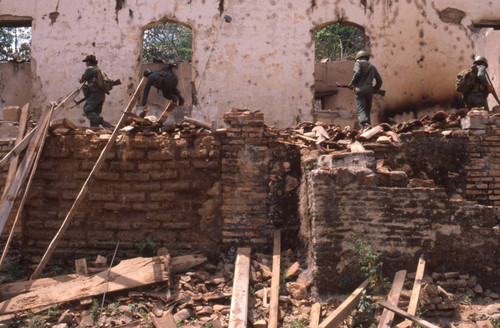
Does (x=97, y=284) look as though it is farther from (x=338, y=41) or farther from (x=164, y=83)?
(x=338, y=41)

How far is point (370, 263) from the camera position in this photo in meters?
4.62

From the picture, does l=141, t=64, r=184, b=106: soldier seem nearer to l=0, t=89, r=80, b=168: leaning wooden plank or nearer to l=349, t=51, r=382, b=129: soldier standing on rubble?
l=349, t=51, r=382, b=129: soldier standing on rubble

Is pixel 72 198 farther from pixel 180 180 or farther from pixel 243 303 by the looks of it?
pixel 243 303

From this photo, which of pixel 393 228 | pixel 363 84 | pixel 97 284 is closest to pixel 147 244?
pixel 97 284

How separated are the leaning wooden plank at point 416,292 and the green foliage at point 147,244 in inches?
118

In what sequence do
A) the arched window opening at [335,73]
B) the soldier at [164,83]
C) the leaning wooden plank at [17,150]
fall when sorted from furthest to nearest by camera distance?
the arched window opening at [335,73]
the soldier at [164,83]
the leaning wooden plank at [17,150]

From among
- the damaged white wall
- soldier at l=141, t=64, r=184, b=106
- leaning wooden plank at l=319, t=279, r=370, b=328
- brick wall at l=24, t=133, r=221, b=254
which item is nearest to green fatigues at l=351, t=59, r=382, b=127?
the damaged white wall

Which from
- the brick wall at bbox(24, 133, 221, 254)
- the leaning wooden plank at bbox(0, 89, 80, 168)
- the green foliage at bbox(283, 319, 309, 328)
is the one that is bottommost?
the green foliage at bbox(283, 319, 309, 328)

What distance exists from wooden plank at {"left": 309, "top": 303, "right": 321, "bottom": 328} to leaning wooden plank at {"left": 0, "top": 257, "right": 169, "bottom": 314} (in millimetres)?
1565

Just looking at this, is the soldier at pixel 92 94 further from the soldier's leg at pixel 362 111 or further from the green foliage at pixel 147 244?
the soldier's leg at pixel 362 111

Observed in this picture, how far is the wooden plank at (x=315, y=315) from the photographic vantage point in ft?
14.0

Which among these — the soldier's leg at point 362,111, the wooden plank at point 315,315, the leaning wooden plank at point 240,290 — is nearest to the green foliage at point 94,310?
the leaning wooden plank at point 240,290

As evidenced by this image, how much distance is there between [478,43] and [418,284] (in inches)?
413

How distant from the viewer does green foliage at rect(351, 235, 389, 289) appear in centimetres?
458
